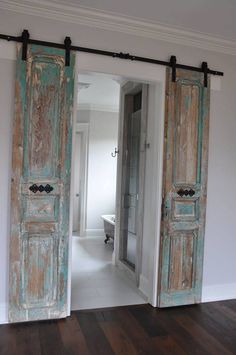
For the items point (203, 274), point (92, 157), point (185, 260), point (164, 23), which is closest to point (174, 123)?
point (164, 23)

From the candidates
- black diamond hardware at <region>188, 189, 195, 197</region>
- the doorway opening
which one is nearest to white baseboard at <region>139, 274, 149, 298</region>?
the doorway opening

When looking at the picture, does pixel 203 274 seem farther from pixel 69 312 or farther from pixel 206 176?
pixel 69 312

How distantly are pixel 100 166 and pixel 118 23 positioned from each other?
393 cm

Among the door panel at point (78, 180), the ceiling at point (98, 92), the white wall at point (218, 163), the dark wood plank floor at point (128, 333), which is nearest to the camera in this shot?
the dark wood plank floor at point (128, 333)

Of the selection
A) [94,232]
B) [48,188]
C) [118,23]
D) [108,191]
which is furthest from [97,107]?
[48,188]

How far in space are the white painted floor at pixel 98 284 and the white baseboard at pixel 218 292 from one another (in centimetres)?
69

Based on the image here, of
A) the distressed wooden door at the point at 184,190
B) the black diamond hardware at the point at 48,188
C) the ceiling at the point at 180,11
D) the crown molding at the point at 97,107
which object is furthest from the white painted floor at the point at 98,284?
the crown molding at the point at 97,107

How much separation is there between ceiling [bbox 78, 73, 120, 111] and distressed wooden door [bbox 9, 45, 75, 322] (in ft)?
5.49

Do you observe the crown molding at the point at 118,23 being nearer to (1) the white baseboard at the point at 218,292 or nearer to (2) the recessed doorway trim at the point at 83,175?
(1) the white baseboard at the point at 218,292

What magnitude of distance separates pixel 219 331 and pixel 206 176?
150 cm

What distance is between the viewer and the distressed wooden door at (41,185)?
274cm

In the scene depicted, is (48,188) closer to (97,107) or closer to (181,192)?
(181,192)

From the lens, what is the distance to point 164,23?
3049 mm

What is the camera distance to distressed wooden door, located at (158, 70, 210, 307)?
3209mm
